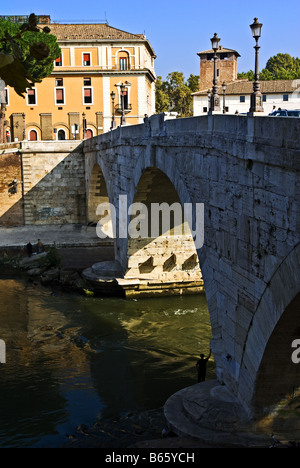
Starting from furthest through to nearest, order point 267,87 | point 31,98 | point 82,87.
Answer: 1. point 82,87
2. point 31,98
3. point 267,87

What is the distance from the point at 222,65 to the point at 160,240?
28.2m

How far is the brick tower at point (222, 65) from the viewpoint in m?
42.6

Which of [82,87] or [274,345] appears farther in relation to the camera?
[82,87]

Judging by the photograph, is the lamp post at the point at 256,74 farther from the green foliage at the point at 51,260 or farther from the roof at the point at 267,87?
the roof at the point at 267,87

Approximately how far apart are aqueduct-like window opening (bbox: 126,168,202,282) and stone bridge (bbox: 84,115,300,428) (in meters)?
5.18

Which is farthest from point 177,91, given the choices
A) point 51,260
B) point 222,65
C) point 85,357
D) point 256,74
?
point 256,74


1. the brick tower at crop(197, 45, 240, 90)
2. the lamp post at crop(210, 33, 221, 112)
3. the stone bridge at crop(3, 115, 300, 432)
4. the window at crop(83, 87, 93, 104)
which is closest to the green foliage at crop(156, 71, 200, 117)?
the brick tower at crop(197, 45, 240, 90)

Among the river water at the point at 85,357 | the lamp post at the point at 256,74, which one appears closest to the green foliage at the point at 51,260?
the river water at the point at 85,357

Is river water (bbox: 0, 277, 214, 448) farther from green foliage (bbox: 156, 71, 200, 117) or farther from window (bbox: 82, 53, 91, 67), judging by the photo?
green foliage (bbox: 156, 71, 200, 117)

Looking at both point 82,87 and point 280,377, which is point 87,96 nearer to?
point 82,87

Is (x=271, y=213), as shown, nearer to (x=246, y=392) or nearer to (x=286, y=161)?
(x=286, y=161)

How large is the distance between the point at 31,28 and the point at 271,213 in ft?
19.7

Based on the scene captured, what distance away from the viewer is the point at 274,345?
812cm

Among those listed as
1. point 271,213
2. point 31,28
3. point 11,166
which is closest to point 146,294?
point 271,213
